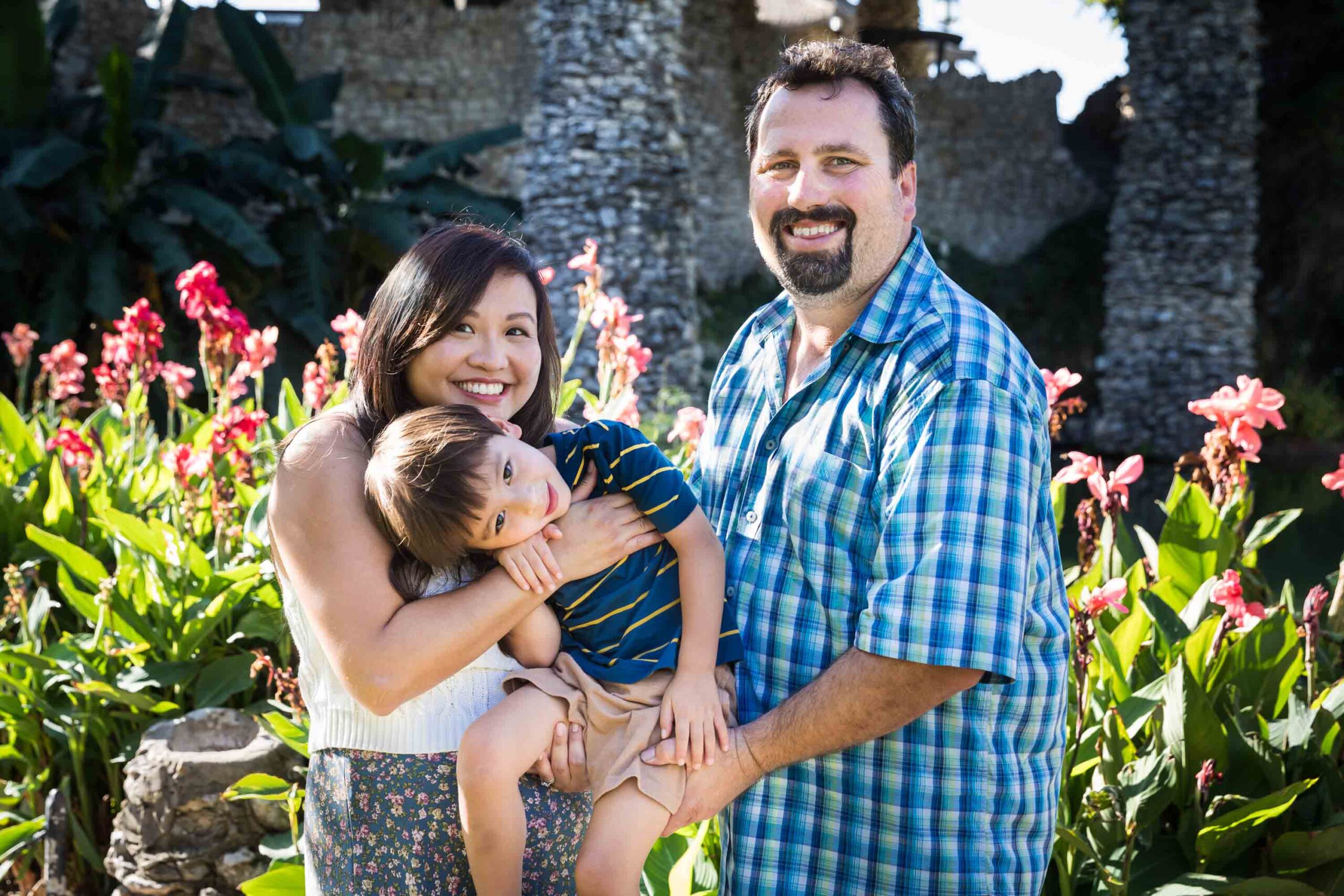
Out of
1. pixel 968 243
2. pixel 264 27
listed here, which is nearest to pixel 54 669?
pixel 264 27

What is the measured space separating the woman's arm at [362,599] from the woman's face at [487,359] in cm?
21

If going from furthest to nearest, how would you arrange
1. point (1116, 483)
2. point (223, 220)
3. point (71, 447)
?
point (223, 220) → point (71, 447) → point (1116, 483)

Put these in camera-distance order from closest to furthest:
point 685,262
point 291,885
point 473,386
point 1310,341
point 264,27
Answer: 1. point 473,386
2. point 291,885
3. point 685,262
4. point 264,27
5. point 1310,341

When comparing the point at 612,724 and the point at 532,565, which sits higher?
the point at 532,565

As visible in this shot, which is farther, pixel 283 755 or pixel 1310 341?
pixel 1310 341

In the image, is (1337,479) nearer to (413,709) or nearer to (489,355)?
(489,355)

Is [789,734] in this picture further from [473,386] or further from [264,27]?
[264,27]

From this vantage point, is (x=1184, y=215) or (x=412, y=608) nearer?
(x=412, y=608)

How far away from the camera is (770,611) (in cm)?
194

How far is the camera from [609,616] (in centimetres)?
188

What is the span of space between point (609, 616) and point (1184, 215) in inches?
566

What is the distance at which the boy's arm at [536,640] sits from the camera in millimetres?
1838

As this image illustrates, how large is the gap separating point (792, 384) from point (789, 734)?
0.65 metres

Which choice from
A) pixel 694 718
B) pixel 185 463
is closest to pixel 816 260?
pixel 694 718
